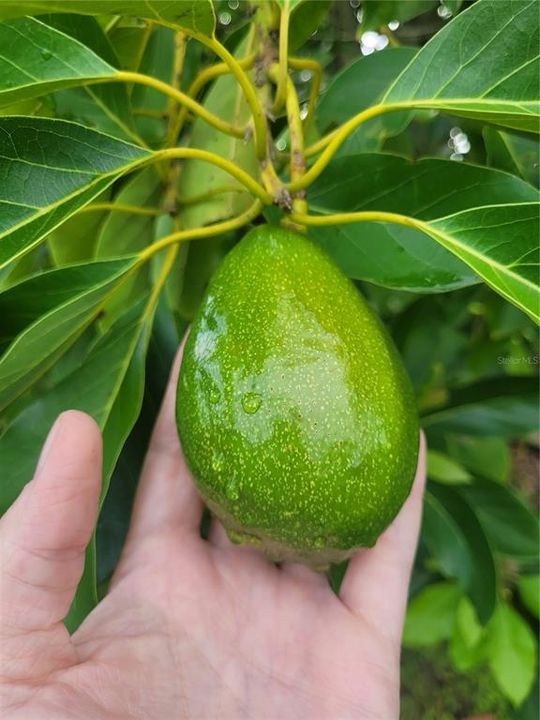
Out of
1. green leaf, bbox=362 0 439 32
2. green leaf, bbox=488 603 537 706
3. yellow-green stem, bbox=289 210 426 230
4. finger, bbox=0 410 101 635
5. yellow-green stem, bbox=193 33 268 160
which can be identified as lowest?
green leaf, bbox=488 603 537 706

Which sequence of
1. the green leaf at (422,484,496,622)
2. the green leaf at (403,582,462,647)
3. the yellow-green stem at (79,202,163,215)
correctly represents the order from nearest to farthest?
the yellow-green stem at (79,202,163,215) < the green leaf at (422,484,496,622) < the green leaf at (403,582,462,647)

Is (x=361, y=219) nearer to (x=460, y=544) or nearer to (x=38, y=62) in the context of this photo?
(x=38, y=62)

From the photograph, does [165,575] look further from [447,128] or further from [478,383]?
[447,128]

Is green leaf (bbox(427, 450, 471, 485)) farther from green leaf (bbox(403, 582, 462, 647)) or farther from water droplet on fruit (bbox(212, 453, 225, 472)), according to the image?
water droplet on fruit (bbox(212, 453, 225, 472))

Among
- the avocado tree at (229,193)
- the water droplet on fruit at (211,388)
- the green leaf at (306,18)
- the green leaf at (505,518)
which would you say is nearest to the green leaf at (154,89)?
the avocado tree at (229,193)

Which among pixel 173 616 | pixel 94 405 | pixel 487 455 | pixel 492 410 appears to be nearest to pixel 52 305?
pixel 94 405

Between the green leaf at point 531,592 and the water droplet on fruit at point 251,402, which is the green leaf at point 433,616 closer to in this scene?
the green leaf at point 531,592

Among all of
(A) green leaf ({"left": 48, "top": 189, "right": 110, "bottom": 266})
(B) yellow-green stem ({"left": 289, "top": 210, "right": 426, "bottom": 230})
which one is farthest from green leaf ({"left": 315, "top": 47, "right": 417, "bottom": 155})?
(A) green leaf ({"left": 48, "top": 189, "right": 110, "bottom": 266})
